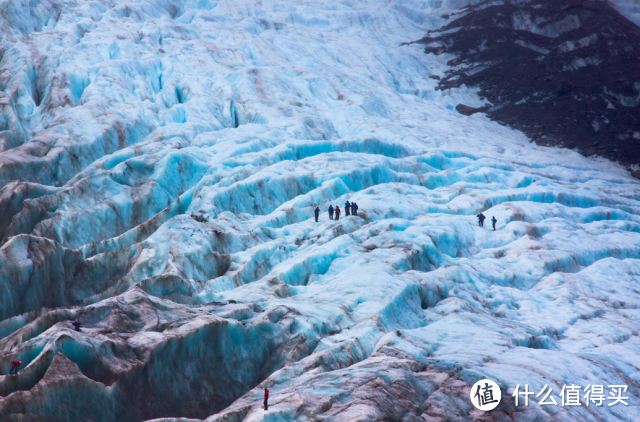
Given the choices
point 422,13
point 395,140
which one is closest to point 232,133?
point 395,140

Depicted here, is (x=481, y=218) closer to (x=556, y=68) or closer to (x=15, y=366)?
(x=15, y=366)

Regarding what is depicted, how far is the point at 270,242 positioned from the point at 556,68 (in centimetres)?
5972

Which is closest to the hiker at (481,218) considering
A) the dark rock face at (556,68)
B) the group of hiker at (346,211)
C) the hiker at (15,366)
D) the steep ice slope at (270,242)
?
the steep ice slope at (270,242)

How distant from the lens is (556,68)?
65.8m

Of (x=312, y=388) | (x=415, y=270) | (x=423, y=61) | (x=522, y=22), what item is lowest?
(x=415, y=270)

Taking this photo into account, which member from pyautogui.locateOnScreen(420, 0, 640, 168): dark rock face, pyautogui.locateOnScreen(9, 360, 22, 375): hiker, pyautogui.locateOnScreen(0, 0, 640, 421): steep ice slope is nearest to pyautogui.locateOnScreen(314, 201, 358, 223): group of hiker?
pyautogui.locateOnScreen(0, 0, 640, 421): steep ice slope

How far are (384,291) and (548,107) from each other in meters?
51.9

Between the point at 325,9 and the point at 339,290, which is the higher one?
the point at 325,9

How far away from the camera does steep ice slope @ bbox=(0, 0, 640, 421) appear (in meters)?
14.0

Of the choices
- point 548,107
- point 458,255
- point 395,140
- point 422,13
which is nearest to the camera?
point 458,255

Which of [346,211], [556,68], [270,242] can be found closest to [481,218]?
[346,211]

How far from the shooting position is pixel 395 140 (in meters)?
42.9

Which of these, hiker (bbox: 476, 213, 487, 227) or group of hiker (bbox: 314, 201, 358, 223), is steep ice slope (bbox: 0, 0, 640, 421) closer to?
hiker (bbox: 476, 213, 487, 227)

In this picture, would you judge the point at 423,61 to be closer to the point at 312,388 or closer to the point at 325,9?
the point at 325,9
